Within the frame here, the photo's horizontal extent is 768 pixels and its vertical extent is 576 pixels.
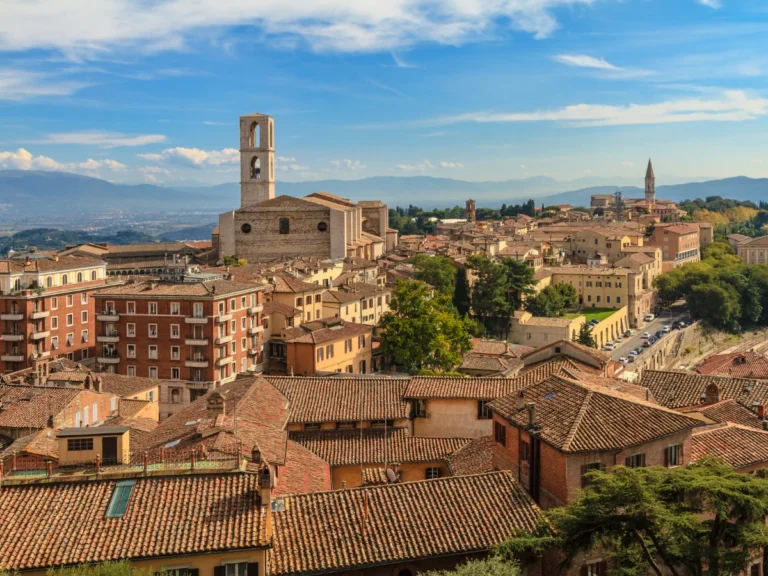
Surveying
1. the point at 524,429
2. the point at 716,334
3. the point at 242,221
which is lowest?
the point at 716,334

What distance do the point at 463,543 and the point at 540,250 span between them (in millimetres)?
75579

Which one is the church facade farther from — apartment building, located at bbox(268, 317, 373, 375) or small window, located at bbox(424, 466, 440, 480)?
small window, located at bbox(424, 466, 440, 480)

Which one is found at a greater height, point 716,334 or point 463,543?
point 463,543

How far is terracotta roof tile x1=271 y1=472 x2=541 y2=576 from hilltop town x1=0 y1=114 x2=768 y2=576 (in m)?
0.04

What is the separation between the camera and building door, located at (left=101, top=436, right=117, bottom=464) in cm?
1452

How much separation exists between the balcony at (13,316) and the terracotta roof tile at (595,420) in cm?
3124

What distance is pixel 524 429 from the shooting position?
53.8ft

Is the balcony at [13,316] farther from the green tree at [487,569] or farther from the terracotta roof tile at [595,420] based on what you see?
the green tree at [487,569]

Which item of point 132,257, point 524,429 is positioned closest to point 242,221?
point 132,257

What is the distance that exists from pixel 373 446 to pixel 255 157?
66.0 meters

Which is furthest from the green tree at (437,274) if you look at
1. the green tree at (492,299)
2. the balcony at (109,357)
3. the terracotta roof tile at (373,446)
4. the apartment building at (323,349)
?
the terracotta roof tile at (373,446)

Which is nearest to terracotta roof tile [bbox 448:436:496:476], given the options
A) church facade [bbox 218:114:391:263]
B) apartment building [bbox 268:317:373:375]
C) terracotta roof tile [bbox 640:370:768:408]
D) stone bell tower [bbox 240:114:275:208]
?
terracotta roof tile [bbox 640:370:768:408]

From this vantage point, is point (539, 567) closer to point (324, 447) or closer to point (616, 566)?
point (616, 566)

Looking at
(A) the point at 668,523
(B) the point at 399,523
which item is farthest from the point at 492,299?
(A) the point at 668,523
